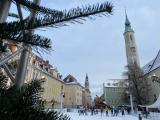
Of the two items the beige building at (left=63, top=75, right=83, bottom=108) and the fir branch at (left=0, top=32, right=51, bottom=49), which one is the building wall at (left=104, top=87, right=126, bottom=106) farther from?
the fir branch at (left=0, top=32, right=51, bottom=49)

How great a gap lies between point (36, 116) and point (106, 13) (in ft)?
2.09

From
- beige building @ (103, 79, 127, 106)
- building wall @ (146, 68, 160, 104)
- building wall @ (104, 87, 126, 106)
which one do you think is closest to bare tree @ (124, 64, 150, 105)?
building wall @ (146, 68, 160, 104)

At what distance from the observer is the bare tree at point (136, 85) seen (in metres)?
43.9

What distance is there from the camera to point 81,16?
4.22 feet

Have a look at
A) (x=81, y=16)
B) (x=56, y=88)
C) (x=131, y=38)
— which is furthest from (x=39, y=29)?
(x=131, y=38)

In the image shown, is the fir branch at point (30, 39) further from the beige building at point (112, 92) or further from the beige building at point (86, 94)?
the beige building at point (86, 94)

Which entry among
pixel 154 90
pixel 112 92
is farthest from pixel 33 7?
pixel 112 92

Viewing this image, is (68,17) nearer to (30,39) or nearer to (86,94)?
(30,39)

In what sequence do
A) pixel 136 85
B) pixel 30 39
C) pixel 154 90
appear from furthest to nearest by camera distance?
pixel 154 90 → pixel 136 85 → pixel 30 39

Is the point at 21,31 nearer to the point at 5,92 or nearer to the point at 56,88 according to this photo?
the point at 5,92

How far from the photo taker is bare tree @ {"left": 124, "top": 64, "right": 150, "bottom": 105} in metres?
43.9

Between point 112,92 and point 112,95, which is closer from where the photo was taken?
point 112,95

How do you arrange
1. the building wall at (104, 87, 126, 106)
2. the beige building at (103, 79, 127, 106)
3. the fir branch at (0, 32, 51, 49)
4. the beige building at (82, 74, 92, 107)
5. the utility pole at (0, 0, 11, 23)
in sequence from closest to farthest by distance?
the fir branch at (0, 32, 51, 49) < the utility pole at (0, 0, 11, 23) < the building wall at (104, 87, 126, 106) < the beige building at (103, 79, 127, 106) < the beige building at (82, 74, 92, 107)

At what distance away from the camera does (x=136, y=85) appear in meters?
44.3
